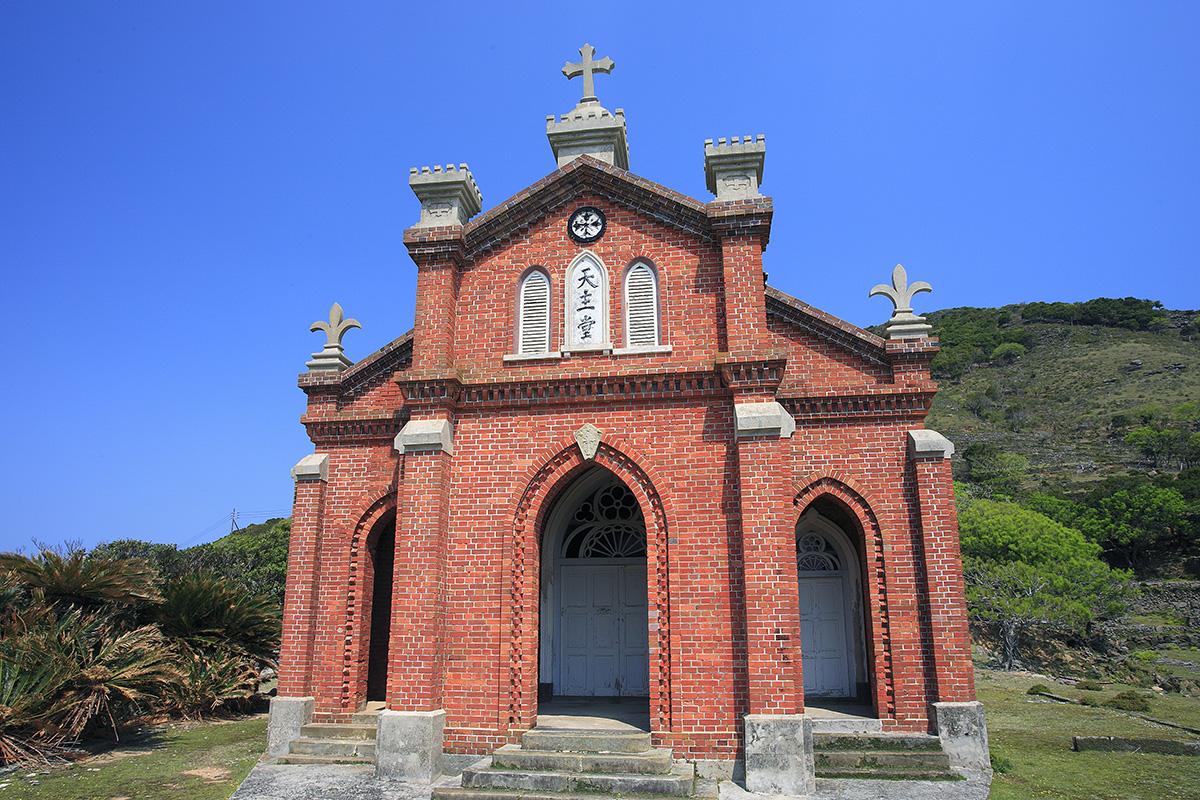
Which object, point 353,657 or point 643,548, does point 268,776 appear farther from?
point 643,548

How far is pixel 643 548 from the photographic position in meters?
14.1

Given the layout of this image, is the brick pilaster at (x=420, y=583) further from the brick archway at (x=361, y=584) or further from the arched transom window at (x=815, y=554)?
the arched transom window at (x=815, y=554)

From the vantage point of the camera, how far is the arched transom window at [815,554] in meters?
14.6

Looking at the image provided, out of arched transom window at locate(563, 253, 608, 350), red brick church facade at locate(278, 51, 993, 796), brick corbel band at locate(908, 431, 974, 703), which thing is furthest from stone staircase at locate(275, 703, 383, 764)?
brick corbel band at locate(908, 431, 974, 703)

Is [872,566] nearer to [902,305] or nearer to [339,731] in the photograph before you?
[902,305]

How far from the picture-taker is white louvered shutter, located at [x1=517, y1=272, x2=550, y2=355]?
12430mm

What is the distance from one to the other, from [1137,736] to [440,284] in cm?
1432

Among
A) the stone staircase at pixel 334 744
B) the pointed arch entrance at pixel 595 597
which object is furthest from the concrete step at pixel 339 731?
the pointed arch entrance at pixel 595 597

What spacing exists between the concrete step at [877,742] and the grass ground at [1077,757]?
3.15ft

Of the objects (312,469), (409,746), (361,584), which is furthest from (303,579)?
(409,746)

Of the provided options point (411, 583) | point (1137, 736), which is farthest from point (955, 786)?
point (411, 583)

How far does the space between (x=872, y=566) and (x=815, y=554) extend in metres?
2.21

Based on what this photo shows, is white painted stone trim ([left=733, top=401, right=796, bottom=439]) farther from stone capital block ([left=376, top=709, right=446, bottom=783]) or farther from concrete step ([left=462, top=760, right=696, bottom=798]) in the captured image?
stone capital block ([left=376, top=709, right=446, bottom=783])

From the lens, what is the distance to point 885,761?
10.9 m
